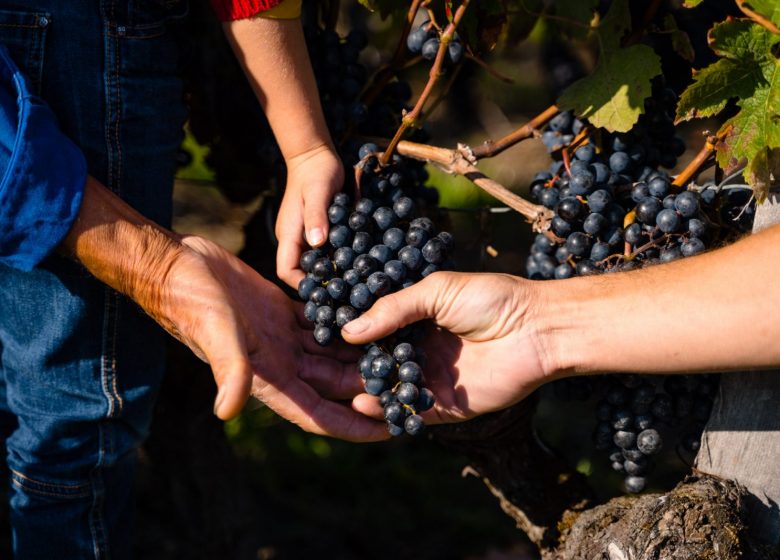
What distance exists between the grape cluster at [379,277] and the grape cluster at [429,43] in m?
0.37

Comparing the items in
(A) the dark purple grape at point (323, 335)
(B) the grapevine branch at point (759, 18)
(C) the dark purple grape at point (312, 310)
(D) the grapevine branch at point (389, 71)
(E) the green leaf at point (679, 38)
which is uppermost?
(B) the grapevine branch at point (759, 18)

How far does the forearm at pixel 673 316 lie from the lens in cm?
139

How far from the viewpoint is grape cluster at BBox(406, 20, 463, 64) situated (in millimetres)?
1783

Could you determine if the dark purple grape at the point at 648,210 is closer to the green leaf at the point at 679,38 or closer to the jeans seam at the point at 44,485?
the green leaf at the point at 679,38

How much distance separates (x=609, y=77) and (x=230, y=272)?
974mm

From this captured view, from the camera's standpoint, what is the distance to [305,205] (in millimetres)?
1696

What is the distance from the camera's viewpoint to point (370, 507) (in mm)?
3092

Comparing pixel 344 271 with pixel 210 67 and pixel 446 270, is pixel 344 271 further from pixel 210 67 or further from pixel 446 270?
pixel 210 67

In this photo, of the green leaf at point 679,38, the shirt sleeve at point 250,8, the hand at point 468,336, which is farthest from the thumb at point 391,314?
the green leaf at point 679,38

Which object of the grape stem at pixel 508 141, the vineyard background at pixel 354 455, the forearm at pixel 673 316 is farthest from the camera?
the vineyard background at pixel 354 455

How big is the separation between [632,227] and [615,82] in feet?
1.12

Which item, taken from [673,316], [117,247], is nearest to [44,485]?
[117,247]

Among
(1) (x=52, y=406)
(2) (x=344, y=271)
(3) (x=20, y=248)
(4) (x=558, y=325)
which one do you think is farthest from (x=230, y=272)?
(4) (x=558, y=325)

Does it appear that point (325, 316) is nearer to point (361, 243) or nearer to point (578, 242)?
point (361, 243)
